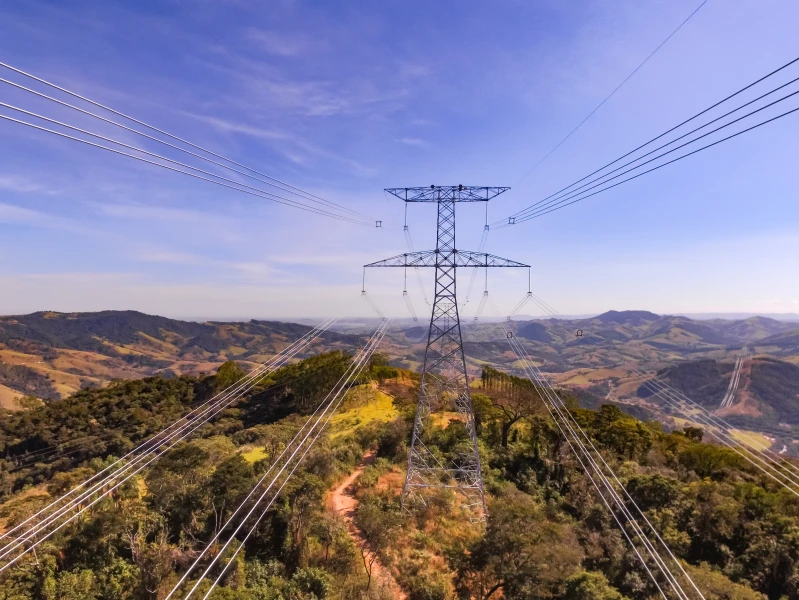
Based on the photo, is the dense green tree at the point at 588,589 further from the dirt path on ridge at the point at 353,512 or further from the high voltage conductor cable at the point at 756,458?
the dirt path on ridge at the point at 353,512

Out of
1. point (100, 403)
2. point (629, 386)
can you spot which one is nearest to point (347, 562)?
point (100, 403)

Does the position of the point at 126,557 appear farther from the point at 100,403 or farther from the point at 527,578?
the point at 100,403

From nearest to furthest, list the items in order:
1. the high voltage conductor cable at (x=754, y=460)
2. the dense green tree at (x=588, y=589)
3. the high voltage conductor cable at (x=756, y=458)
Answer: the dense green tree at (x=588, y=589) < the high voltage conductor cable at (x=756, y=458) < the high voltage conductor cable at (x=754, y=460)

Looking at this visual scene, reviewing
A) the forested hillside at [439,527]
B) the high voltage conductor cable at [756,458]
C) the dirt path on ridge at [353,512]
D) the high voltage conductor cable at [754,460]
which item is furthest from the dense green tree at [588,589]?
the high voltage conductor cable at [754,460]

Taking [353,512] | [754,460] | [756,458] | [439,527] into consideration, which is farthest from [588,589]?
[754,460]

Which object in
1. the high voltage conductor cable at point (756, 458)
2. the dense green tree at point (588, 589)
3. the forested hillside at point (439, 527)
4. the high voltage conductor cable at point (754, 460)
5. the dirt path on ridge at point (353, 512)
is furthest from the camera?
the high voltage conductor cable at point (754, 460)

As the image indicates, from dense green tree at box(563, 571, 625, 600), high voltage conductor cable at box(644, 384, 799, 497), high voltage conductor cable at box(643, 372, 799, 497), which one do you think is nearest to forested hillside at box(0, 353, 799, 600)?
dense green tree at box(563, 571, 625, 600)

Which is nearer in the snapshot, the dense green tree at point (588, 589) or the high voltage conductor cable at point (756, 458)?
the dense green tree at point (588, 589)
